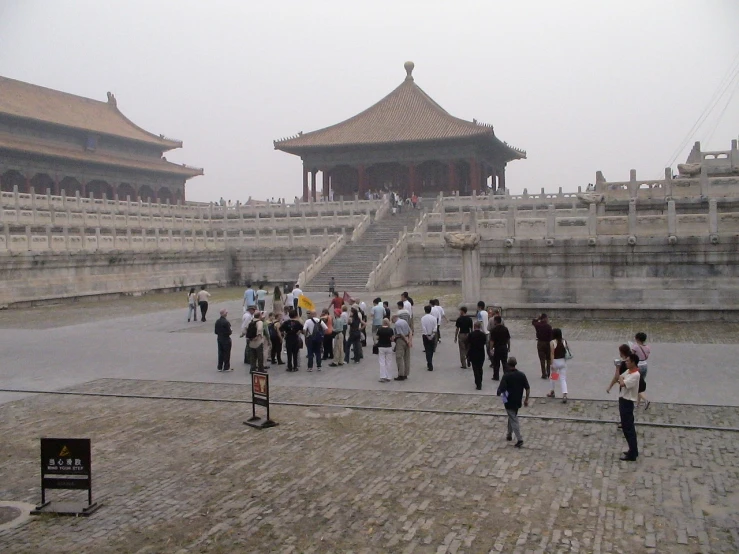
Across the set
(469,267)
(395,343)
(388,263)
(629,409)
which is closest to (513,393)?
(629,409)

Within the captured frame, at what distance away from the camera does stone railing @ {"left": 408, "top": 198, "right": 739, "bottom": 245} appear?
19.3 metres

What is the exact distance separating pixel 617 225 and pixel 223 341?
1226 centimetres

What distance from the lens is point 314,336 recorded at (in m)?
13.8

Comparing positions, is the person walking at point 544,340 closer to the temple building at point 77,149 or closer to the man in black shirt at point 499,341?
the man in black shirt at point 499,341

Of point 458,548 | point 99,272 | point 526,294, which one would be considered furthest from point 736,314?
point 99,272

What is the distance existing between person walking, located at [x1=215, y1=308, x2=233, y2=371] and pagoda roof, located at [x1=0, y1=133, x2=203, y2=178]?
39518 mm

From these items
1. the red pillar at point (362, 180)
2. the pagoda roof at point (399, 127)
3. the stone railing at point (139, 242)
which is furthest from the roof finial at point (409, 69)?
the stone railing at point (139, 242)

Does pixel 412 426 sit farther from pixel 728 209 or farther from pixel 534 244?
pixel 728 209

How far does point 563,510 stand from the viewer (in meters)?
6.80

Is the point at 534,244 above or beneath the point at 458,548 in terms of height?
above

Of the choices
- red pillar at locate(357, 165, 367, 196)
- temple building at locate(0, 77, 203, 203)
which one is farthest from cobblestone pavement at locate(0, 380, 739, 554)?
red pillar at locate(357, 165, 367, 196)

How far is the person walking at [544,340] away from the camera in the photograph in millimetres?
12117

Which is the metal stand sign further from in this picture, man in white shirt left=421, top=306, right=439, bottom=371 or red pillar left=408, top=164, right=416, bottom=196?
red pillar left=408, top=164, right=416, bottom=196

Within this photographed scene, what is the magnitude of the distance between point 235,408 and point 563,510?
18.6 feet
